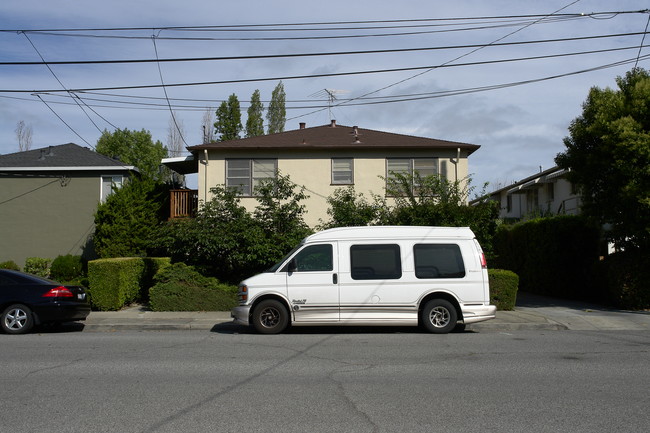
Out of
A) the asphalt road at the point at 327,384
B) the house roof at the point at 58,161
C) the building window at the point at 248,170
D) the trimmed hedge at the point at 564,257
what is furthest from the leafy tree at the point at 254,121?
the asphalt road at the point at 327,384

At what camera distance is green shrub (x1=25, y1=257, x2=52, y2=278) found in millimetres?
22906

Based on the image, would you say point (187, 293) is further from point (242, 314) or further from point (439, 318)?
point (439, 318)

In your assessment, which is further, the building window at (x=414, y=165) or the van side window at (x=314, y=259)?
the building window at (x=414, y=165)

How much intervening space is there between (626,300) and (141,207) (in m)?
16.1

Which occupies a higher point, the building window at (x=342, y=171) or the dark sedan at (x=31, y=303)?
the building window at (x=342, y=171)

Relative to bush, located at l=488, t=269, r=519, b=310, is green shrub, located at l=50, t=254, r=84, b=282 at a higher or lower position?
higher

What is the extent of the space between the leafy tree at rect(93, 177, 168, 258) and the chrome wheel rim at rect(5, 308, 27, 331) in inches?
327

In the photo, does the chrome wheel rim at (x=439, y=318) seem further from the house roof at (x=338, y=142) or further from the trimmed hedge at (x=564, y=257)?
the house roof at (x=338, y=142)

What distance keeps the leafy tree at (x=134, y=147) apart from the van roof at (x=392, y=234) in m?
33.9

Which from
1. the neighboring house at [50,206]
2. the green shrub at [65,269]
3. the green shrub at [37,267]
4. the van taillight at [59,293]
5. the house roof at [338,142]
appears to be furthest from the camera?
the neighboring house at [50,206]

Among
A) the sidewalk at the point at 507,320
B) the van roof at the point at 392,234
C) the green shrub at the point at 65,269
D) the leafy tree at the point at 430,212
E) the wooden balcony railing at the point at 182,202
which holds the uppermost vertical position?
the wooden balcony railing at the point at 182,202

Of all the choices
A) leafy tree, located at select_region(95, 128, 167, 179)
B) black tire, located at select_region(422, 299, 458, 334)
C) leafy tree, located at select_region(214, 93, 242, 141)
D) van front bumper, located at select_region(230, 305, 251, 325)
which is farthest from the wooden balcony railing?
leafy tree, located at select_region(95, 128, 167, 179)

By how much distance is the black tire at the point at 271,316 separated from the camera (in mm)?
12102

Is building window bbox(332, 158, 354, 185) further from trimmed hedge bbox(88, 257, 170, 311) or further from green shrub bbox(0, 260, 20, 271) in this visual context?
green shrub bbox(0, 260, 20, 271)
